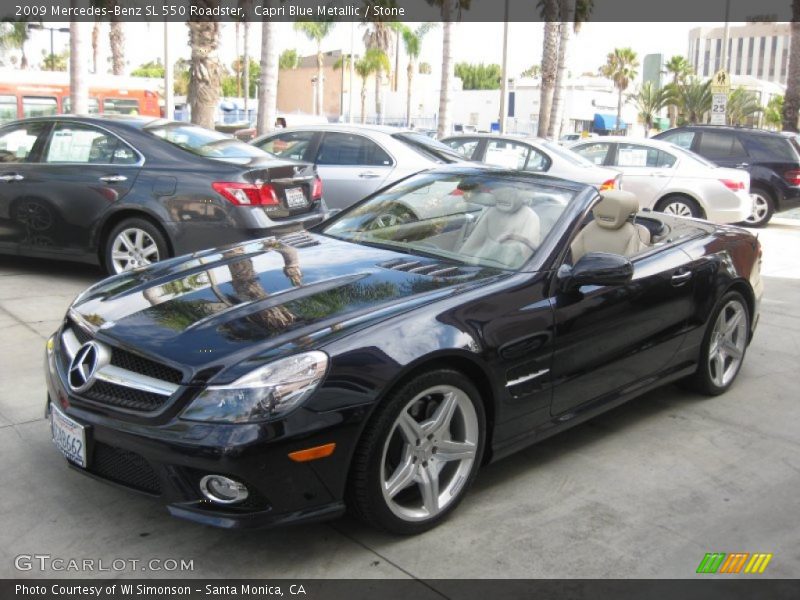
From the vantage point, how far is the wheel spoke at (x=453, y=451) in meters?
3.59

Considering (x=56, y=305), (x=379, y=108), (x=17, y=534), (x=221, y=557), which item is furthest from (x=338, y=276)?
(x=379, y=108)

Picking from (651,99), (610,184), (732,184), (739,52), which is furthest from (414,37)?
(739,52)

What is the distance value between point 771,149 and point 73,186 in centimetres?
1196

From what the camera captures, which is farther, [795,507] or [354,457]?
[795,507]

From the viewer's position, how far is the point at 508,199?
463 cm

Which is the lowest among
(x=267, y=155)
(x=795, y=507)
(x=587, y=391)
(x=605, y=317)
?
(x=795, y=507)

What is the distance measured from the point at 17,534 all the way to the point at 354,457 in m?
1.40

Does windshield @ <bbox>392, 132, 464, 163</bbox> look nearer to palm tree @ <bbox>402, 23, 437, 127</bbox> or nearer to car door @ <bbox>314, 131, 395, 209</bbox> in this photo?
car door @ <bbox>314, 131, 395, 209</bbox>

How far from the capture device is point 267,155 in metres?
8.18

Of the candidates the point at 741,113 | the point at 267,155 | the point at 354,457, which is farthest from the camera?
the point at 741,113

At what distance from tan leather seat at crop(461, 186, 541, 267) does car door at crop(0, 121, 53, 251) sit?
15.7ft

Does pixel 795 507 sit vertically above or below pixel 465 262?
below

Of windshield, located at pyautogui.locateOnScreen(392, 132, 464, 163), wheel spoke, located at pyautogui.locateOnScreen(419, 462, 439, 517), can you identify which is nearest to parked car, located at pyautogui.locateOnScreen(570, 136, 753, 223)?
windshield, located at pyautogui.locateOnScreen(392, 132, 464, 163)

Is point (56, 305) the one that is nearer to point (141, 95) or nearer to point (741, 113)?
point (141, 95)
